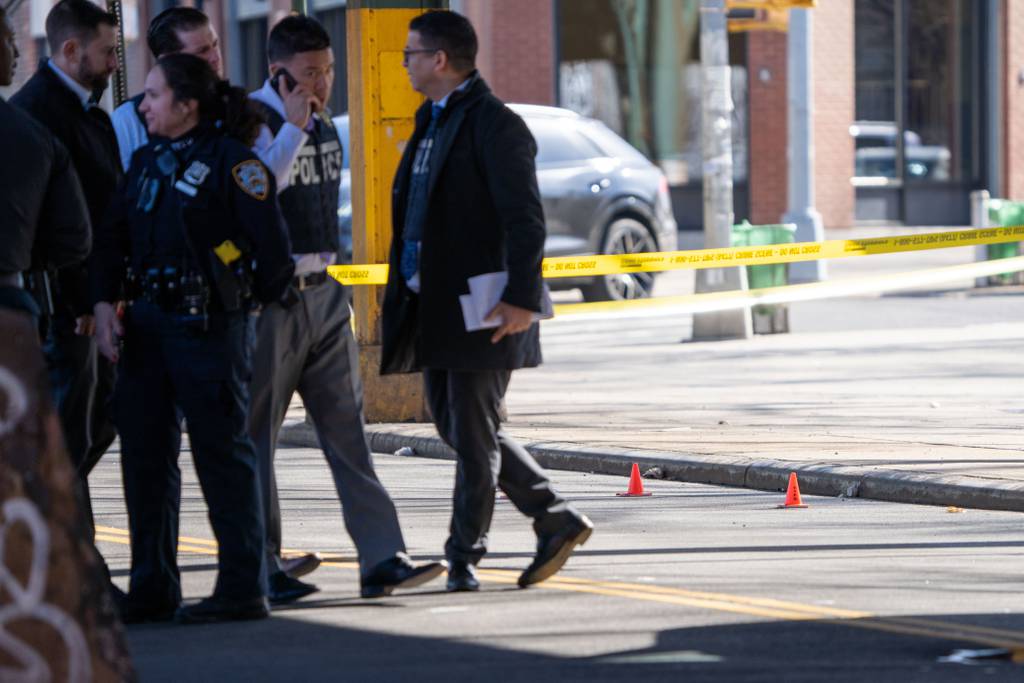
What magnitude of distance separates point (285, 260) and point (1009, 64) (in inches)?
1093

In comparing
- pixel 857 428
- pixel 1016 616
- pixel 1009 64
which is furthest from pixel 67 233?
pixel 1009 64

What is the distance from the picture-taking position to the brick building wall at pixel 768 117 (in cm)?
3170

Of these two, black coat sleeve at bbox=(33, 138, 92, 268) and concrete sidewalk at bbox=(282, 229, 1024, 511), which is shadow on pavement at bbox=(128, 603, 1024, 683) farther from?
→ concrete sidewalk at bbox=(282, 229, 1024, 511)

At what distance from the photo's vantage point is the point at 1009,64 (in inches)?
1315

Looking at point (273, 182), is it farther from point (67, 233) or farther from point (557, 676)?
point (557, 676)

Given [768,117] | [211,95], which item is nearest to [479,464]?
[211,95]

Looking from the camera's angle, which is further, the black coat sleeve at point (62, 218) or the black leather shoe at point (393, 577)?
the black leather shoe at point (393, 577)

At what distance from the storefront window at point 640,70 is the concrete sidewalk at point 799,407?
1222 centimetres

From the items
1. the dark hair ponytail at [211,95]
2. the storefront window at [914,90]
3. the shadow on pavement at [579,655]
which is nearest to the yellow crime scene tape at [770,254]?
the dark hair ponytail at [211,95]

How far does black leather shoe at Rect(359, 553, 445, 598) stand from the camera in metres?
7.57

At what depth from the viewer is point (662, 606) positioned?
289 inches

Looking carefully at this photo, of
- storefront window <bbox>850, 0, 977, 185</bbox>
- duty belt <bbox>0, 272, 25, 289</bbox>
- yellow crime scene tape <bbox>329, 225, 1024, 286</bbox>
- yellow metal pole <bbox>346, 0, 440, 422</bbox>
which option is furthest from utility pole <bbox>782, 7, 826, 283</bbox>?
duty belt <bbox>0, 272, 25, 289</bbox>

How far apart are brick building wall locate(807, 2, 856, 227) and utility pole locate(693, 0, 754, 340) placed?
14.8 meters

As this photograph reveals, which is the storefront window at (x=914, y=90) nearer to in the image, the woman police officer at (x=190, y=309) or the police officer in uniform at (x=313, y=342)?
the police officer in uniform at (x=313, y=342)
